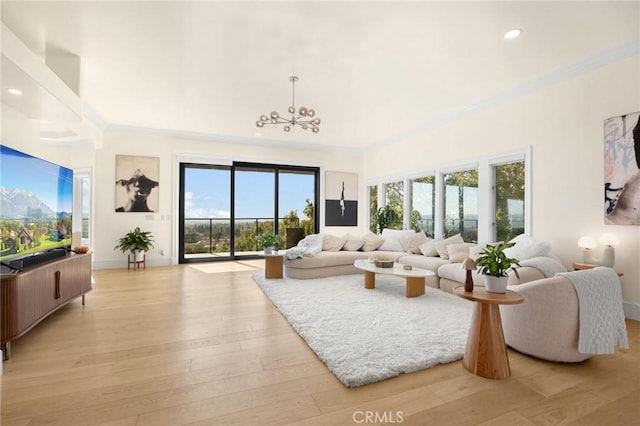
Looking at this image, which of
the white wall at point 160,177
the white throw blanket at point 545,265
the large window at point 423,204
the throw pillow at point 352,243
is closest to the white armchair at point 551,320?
the white throw blanket at point 545,265

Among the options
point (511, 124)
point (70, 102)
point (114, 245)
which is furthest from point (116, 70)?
point (511, 124)

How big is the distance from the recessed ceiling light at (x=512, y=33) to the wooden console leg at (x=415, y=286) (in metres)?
2.95

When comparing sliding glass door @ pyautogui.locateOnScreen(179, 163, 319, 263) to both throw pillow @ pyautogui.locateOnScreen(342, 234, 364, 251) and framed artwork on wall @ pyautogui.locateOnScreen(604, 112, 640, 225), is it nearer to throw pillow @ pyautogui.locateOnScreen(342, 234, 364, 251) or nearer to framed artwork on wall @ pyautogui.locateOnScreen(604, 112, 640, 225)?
throw pillow @ pyautogui.locateOnScreen(342, 234, 364, 251)

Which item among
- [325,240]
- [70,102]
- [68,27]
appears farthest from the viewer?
[325,240]

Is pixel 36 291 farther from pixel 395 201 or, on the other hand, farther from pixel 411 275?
pixel 395 201

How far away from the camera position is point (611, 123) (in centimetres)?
354

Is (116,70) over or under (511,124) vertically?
over

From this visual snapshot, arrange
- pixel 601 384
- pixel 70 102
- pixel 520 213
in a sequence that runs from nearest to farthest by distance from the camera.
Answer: pixel 601 384, pixel 70 102, pixel 520 213

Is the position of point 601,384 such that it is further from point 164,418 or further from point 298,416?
point 164,418

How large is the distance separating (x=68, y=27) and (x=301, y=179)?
574 centimetres

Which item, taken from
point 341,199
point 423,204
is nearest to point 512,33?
point 423,204

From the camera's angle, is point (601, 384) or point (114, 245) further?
point (114, 245)

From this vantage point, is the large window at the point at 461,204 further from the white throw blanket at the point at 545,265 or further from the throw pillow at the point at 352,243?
the white throw blanket at the point at 545,265

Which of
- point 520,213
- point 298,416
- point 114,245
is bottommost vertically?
point 298,416
